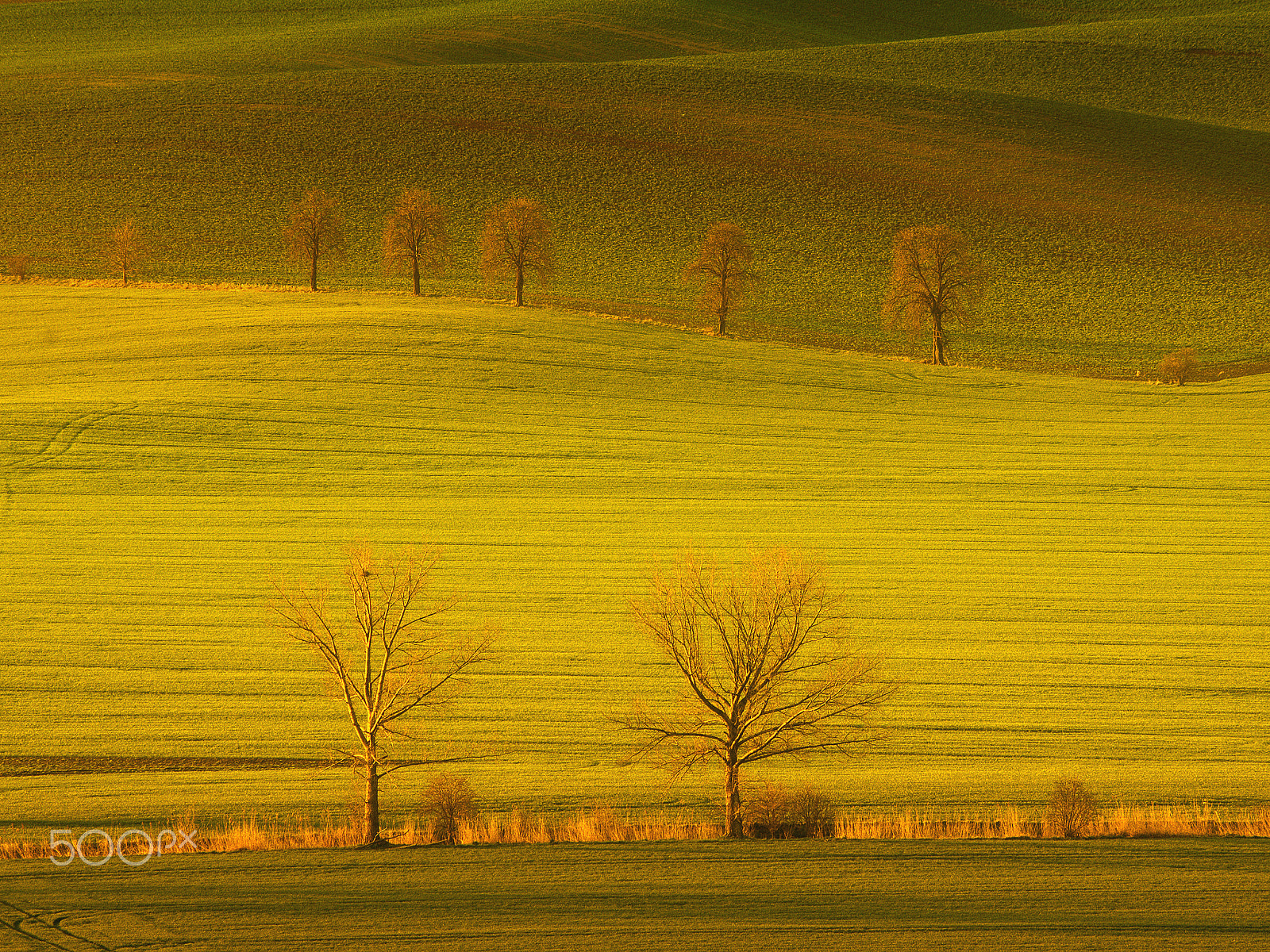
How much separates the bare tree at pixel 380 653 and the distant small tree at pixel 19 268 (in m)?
38.8

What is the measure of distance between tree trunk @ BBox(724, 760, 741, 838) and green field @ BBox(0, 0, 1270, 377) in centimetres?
3970

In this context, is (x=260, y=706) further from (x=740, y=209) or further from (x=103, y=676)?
(x=740, y=209)

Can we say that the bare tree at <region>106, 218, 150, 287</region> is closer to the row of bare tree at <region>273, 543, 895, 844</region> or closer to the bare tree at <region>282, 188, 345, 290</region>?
the bare tree at <region>282, 188, 345, 290</region>

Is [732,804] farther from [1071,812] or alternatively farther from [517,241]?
[517,241]

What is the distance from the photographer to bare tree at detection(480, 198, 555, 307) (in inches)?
2243

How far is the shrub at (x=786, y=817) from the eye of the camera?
1675cm

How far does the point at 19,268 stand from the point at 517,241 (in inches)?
884

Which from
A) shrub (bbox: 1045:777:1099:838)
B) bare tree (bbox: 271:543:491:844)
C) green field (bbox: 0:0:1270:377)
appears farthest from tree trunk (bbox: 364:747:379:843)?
green field (bbox: 0:0:1270:377)

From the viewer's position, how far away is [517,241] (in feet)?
188

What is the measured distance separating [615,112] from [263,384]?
50405 mm

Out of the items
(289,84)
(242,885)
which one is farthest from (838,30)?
(242,885)

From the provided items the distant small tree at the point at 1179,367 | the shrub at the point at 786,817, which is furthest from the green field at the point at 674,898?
the distant small tree at the point at 1179,367

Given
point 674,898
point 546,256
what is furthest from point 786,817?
point 546,256

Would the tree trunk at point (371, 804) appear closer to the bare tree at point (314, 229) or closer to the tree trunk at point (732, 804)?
the tree trunk at point (732, 804)
